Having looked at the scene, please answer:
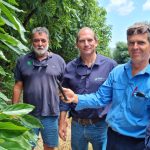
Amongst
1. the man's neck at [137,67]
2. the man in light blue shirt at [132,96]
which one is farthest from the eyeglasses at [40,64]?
the man's neck at [137,67]

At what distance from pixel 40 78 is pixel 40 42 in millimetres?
373

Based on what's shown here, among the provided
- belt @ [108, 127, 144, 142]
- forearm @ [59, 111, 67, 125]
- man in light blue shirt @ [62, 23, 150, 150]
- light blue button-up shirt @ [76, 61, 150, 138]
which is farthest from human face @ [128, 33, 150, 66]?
forearm @ [59, 111, 67, 125]

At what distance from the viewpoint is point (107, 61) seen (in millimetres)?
3654

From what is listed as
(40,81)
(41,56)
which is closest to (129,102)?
(40,81)

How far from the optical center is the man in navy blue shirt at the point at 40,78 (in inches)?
158

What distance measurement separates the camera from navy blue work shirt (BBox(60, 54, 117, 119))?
3.55 m

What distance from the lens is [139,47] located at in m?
2.37

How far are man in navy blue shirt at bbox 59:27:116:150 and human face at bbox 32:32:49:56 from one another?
45 centimetres

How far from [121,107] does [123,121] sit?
0.10m

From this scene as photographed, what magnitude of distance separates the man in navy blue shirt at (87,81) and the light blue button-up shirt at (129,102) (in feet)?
2.69

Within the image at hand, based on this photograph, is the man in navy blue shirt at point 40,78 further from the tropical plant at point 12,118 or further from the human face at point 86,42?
the tropical plant at point 12,118

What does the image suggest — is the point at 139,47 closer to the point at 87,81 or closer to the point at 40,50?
the point at 87,81

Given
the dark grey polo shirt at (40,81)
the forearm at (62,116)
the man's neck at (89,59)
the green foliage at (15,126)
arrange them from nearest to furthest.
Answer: the green foliage at (15,126) → the man's neck at (89,59) → the forearm at (62,116) → the dark grey polo shirt at (40,81)

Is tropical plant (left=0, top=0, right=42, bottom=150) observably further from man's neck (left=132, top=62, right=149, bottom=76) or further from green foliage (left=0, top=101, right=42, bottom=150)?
man's neck (left=132, top=62, right=149, bottom=76)
